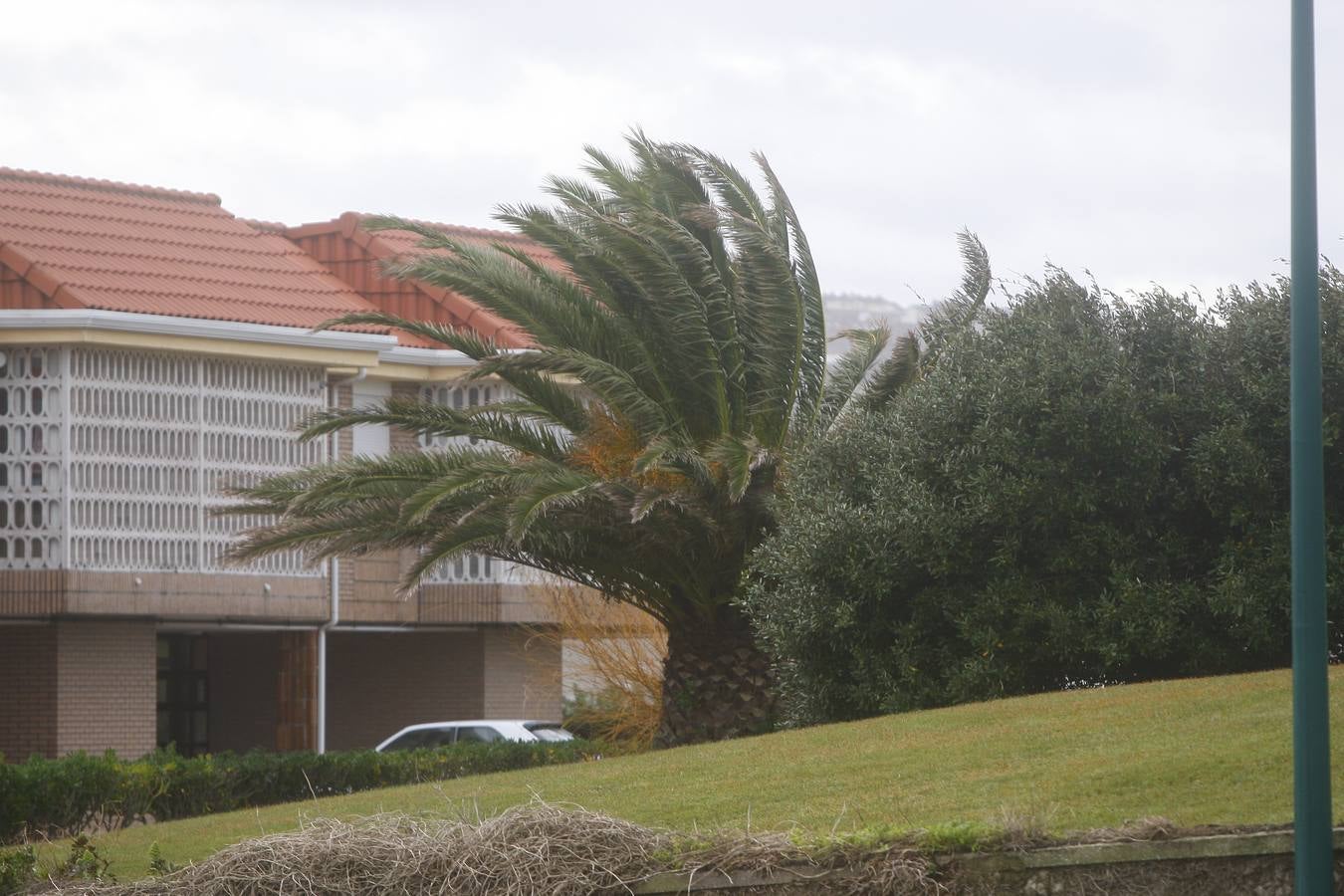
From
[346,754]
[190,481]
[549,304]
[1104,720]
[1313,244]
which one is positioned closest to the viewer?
[1313,244]

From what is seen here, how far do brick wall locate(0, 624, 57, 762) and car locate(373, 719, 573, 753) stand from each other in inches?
176

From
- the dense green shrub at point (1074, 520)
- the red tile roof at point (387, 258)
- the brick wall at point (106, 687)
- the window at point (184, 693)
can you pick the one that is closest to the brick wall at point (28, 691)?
the brick wall at point (106, 687)

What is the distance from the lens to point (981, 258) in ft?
61.6

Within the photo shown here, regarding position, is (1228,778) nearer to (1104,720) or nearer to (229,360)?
(1104,720)

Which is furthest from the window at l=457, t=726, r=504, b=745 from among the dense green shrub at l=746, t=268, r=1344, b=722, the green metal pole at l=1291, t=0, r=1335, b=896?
the green metal pole at l=1291, t=0, r=1335, b=896

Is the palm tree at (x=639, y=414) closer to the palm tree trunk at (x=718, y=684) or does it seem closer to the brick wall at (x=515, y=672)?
the palm tree trunk at (x=718, y=684)

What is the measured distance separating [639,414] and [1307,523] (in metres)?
9.90

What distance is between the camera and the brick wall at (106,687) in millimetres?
24766

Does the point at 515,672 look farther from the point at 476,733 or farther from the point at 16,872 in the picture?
the point at 16,872

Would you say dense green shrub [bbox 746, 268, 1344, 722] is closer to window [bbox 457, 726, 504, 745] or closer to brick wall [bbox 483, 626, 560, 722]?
window [bbox 457, 726, 504, 745]

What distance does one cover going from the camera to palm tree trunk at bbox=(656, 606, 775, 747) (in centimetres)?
1781

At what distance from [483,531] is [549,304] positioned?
2.27 metres

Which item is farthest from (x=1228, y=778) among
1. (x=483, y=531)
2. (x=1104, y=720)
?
(x=483, y=531)

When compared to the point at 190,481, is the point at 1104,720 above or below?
below
